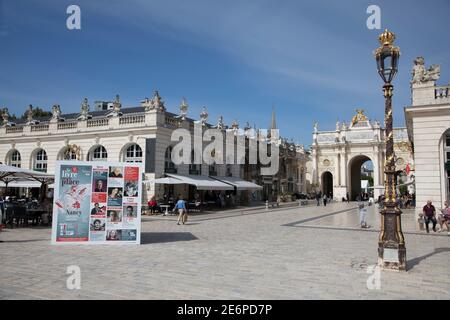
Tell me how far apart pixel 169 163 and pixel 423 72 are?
59.2 ft

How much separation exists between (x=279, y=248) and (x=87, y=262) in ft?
18.7

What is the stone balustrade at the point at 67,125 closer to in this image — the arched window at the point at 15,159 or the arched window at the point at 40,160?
the arched window at the point at 40,160

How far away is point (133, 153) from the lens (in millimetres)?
27625

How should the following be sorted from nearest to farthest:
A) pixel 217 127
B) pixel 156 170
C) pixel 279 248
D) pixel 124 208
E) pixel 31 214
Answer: pixel 279 248 → pixel 124 208 → pixel 31 214 → pixel 156 170 → pixel 217 127

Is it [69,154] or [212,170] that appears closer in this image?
[69,154]

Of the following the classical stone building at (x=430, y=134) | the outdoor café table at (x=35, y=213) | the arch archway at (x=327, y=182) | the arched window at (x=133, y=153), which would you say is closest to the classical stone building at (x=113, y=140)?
the arched window at (x=133, y=153)

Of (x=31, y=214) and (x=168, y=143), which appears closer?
(x=31, y=214)

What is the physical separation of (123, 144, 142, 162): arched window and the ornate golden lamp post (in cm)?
2060

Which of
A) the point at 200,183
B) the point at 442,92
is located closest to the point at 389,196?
the point at 442,92

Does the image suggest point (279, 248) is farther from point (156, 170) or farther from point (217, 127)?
point (217, 127)

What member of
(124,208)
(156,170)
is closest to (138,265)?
(124,208)

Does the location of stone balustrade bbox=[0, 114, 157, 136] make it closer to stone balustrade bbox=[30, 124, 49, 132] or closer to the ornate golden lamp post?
stone balustrade bbox=[30, 124, 49, 132]

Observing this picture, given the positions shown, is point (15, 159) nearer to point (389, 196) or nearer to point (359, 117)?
point (389, 196)
